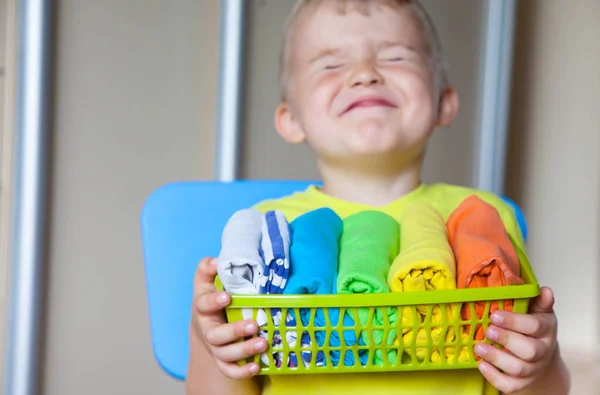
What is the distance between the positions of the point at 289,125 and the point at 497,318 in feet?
1.69

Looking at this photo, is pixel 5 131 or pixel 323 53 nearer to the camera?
pixel 323 53

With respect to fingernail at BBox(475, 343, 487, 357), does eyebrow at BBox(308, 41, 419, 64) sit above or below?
above

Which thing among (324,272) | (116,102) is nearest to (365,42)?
(324,272)

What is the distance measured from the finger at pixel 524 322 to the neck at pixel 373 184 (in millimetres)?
315

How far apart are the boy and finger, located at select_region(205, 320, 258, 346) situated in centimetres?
9

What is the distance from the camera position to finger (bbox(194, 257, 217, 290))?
30.9 inches

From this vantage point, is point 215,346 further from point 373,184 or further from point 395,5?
point 395,5

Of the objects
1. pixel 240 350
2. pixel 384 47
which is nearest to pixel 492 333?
pixel 240 350

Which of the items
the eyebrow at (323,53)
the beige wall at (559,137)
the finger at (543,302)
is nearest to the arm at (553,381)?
the finger at (543,302)

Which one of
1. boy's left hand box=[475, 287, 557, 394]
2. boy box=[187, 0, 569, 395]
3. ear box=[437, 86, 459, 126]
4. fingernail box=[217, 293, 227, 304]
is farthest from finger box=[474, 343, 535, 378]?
ear box=[437, 86, 459, 126]

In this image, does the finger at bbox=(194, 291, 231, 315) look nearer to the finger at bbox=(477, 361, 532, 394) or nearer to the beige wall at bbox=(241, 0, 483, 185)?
the finger at bbox=(477, 361, 532, 394)

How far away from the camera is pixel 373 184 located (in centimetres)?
99

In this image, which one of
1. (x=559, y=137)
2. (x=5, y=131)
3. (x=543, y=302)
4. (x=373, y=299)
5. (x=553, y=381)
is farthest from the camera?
(x=559, y=137)

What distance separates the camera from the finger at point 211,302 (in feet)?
2.18
